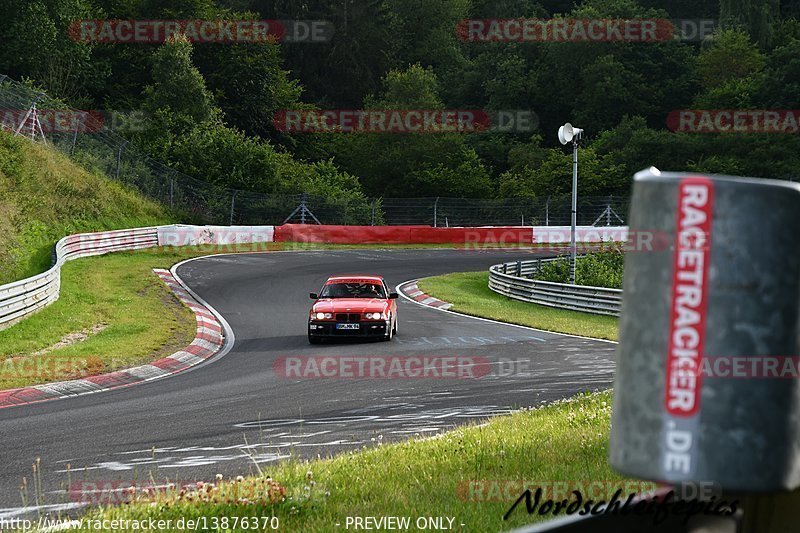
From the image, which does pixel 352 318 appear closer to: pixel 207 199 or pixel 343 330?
pixel 343 330

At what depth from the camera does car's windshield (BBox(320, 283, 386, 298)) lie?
2130 cm

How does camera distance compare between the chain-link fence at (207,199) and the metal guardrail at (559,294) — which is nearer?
the metal guardrail at (559,294)

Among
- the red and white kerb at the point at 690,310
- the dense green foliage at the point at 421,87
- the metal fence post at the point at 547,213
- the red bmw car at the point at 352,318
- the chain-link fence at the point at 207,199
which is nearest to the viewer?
the red and white kerb at the point at 690,310

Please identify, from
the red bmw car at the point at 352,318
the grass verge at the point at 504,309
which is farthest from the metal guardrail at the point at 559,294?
the red bmw car at the point at 352,318

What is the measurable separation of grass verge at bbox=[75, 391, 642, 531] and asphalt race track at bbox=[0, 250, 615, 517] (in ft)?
4.88

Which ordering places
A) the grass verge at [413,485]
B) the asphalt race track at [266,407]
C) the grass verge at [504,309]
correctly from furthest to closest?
the grass verge at [504,309] → the asphalt race track at [266,407] → the grass verge at [413,485]

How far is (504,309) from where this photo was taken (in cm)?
2864

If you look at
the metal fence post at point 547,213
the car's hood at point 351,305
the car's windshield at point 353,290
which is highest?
the metal fence post at point 547,213

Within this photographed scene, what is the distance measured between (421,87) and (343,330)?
6388cm

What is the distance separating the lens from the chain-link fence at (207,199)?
44594 millimetres

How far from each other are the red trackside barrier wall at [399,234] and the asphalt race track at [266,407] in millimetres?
20779

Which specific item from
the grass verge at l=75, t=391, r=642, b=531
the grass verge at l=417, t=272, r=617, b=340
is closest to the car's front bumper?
the grass verge at l=417, t=272, r=617, b=340

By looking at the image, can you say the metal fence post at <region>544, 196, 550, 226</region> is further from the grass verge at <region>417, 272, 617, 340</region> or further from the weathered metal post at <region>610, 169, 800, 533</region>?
the weathered metal post at <region>610, 169, 800, 533</region>

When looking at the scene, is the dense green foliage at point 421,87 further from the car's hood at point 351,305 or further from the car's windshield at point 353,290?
the car's hood at point 351,305
